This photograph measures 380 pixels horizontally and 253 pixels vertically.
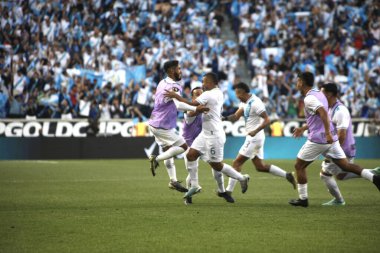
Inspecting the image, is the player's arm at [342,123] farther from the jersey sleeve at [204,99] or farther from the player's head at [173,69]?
the player's head at [173,69]

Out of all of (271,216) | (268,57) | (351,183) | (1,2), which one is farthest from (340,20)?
(271,216)

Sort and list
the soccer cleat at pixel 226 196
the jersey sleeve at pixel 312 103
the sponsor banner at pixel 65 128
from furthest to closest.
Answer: the sponsor banner at pixel 65 128
the soccer cleat at pixel 226 196
the jersey sleeve at pixel 312 103

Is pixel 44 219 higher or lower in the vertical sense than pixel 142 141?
higher

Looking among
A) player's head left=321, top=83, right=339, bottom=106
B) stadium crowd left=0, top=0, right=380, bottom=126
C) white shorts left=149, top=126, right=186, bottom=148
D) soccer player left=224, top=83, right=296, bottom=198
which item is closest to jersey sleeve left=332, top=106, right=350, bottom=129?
player's head left=321, top=83, right=339, bottom=106

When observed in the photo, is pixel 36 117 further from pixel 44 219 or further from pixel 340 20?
pixel 44 219

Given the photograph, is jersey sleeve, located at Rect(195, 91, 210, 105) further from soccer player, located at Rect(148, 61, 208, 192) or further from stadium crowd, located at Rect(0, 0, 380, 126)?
stadium crowd, located at Rect(0, 0, 380, 126)

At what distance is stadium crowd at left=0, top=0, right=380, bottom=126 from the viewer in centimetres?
2928

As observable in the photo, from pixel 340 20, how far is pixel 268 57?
14.6 ft

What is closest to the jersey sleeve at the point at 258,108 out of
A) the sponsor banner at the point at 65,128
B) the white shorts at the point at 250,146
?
the white shorts at the point at 250,146

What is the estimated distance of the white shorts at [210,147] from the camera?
44.3 ft

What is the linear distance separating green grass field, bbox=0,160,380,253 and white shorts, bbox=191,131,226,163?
32.0 inches

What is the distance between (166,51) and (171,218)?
67.8 feet

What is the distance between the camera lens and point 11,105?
2811 centimetres

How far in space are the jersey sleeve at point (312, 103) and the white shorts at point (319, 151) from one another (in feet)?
2.06
